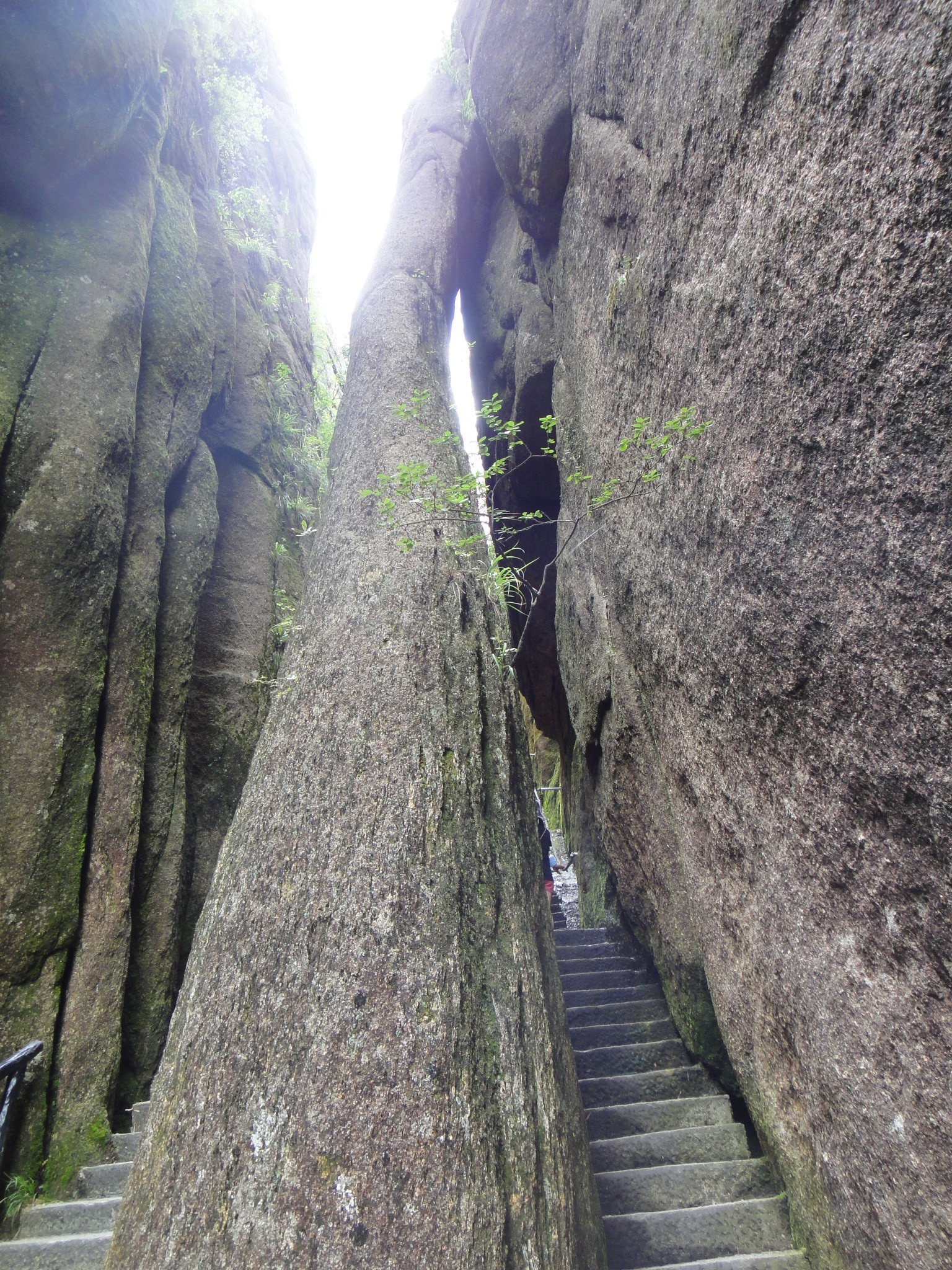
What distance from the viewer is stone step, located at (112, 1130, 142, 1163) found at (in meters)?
3.73

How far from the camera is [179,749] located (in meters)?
5.39

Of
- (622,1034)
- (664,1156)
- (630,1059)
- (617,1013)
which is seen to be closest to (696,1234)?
(664,1156)

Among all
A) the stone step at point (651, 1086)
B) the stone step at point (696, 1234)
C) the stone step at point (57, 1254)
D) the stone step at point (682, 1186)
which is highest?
the stone step at point (651, 1086)

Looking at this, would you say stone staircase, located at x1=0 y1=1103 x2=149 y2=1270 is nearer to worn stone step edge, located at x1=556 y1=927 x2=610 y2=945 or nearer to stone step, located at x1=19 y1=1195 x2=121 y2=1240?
stone step, located at x1=19 y1=1195 x2=121 y2=1240

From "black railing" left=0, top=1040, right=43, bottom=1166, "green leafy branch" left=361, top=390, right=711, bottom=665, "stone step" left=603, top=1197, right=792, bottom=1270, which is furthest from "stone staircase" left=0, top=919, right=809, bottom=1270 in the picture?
"green leafy branch" left=361, top=390, right=711, bottom=665

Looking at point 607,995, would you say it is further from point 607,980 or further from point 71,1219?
point 71,1219

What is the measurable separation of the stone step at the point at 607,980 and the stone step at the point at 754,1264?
2.57 meters

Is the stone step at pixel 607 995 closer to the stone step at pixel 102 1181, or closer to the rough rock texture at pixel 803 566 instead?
the rough rock texture at pixel 803 566

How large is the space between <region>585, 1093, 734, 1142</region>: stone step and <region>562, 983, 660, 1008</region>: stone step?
124 centimetres

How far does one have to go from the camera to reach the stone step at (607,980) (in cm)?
546

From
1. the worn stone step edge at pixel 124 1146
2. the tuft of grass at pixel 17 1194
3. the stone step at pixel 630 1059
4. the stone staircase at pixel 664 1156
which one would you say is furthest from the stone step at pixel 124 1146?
the stone step at pixel 630 1059

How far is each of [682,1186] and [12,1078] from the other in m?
3.46

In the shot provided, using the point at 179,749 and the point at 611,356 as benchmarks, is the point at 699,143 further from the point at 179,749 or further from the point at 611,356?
the point at 179,749

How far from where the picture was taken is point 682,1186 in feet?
10.6
